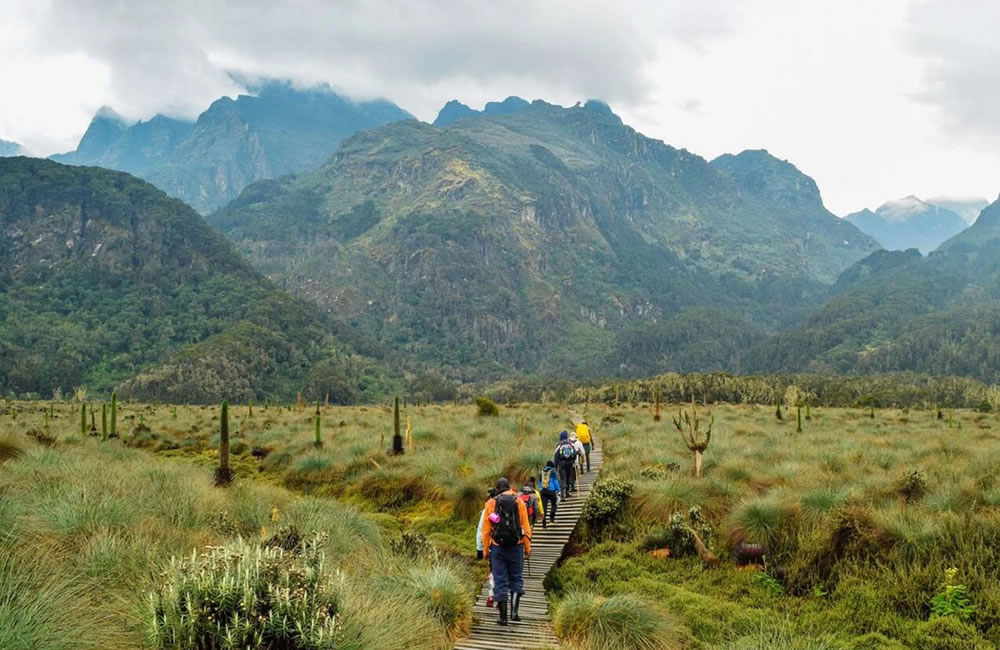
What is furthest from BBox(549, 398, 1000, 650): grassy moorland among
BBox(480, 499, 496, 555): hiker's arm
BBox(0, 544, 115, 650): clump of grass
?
BBox(0, 544, 115, 650): clump of grass

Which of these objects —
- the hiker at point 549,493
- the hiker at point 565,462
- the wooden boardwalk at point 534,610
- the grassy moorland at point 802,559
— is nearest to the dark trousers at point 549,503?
the hiker at point 549,493

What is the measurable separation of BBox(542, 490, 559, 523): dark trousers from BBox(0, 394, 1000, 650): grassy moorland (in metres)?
1.00

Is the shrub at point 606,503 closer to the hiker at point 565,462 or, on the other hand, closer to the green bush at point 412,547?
the hiker at point 565,462

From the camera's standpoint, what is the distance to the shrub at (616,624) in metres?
9.41

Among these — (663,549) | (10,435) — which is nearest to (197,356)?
(10,435)

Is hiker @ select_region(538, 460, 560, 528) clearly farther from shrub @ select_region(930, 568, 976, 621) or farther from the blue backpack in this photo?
shrub @ select_region(930, 568, 976, 621)

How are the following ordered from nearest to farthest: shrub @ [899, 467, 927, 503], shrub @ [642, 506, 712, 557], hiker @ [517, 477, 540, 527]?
hiker @ [517, 477, 540, 527] < shrub @ [642, 506, 712, 557] < shrub @ [899, 467, 927, 503]

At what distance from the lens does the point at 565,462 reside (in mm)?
18578

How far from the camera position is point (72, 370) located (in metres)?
152

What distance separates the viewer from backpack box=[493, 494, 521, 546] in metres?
10.5

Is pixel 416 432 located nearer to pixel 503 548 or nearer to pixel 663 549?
pixel 663 549

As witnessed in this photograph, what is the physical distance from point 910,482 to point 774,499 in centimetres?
355

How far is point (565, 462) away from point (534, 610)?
771cm

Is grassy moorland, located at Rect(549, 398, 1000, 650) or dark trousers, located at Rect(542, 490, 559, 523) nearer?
grassy moorland, located at Rect(549, 398, 1000, 650)
